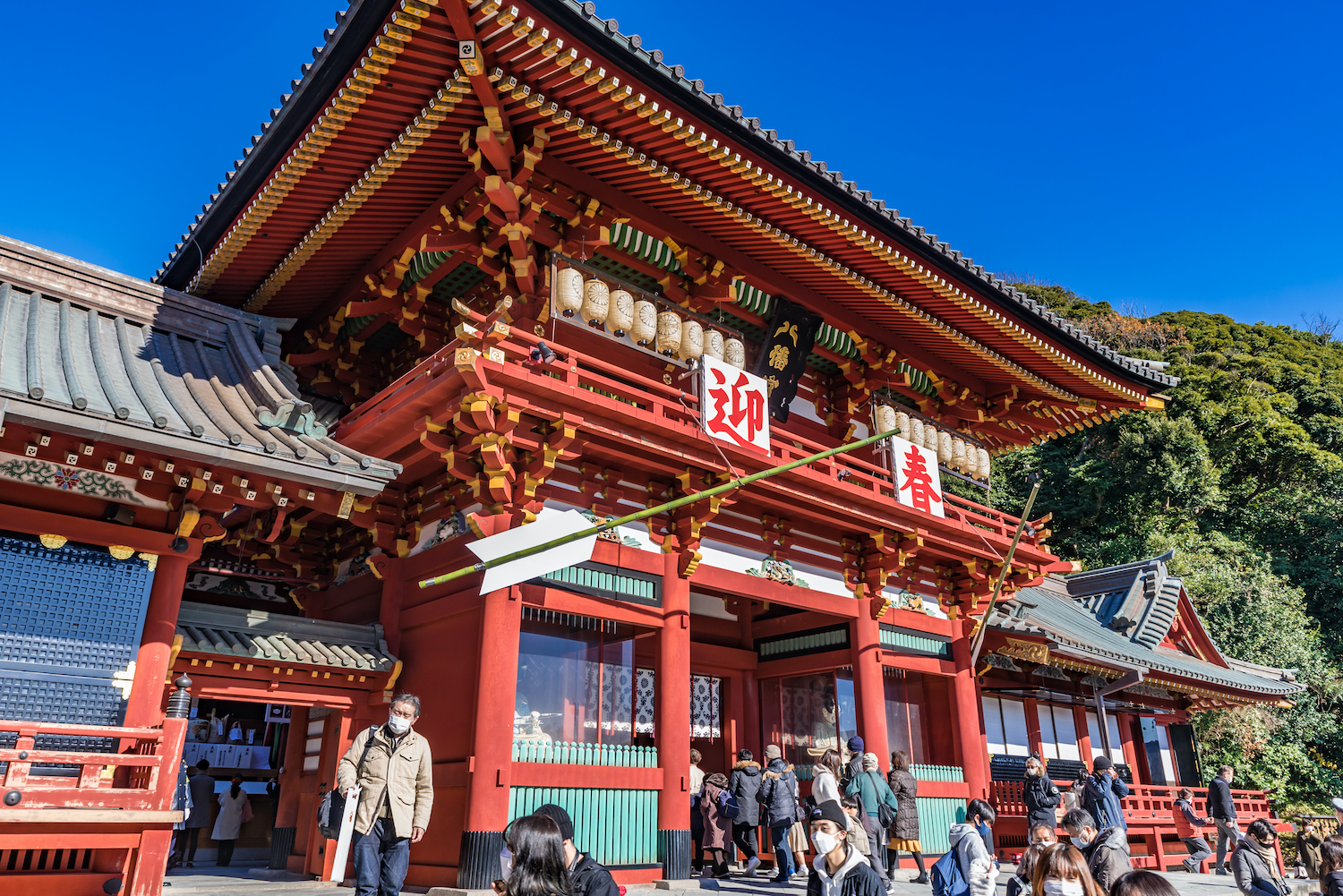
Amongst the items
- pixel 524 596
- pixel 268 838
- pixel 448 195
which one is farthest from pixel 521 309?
pixel 268 838

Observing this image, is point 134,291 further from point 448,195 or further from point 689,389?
point 689,389

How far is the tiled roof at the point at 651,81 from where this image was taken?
28.4ft

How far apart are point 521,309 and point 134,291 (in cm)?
439

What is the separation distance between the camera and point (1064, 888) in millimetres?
4746

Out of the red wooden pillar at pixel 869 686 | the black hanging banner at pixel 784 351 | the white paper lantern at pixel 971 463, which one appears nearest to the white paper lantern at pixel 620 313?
the black hanging banner at pixel 784 351

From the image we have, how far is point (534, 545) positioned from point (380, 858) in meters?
2.57

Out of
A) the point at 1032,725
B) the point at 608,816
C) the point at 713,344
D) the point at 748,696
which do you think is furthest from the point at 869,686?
the point at 1032,725

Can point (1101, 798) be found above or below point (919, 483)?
below

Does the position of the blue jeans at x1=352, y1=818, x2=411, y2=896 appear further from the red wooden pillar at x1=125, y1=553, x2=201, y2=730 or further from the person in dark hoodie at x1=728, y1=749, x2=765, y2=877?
the person in dark hoodie at x1=728, y1=749, x2=765, y2=877

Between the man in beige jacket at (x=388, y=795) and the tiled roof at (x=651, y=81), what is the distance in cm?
622

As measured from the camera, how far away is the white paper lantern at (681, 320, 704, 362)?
12.0 metres

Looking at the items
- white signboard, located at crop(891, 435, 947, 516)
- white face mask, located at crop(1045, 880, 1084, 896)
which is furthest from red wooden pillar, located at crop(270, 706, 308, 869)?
white face mask, located at crop(1045, 880, 1084, 896)

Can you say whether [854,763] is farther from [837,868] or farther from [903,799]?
[837,868]

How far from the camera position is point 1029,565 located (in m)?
15.8
